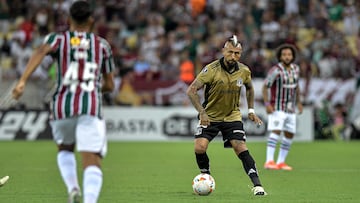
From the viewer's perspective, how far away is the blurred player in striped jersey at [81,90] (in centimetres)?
881

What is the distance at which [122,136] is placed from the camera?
26.8 m

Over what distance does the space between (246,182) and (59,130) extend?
583 centimetres

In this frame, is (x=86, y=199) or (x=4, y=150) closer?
(x=86, y=199)

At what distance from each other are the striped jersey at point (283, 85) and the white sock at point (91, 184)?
8684 mm

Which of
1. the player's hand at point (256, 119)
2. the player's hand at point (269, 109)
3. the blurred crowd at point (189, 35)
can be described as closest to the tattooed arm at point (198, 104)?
the player's hand at point (256, 119)

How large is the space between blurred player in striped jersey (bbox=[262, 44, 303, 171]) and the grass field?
1.79 feet

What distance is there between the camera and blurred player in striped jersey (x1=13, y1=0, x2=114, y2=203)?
8.81 metres

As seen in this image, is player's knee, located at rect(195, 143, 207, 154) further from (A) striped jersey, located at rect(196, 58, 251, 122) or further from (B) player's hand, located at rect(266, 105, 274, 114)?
(B) player's hand, located at rect(266, 105, 274, 114)

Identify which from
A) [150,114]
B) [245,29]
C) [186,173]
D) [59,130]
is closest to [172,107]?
[150,114]

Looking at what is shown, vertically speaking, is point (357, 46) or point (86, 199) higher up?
point (357, 46)

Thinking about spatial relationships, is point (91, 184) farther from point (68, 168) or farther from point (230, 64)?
point (230, 64)

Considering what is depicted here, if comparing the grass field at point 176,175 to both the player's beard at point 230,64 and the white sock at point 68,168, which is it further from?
the white sock at point 68,168

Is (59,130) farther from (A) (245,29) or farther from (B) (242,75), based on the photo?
(A) (245,29)

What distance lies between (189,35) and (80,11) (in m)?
21.6
